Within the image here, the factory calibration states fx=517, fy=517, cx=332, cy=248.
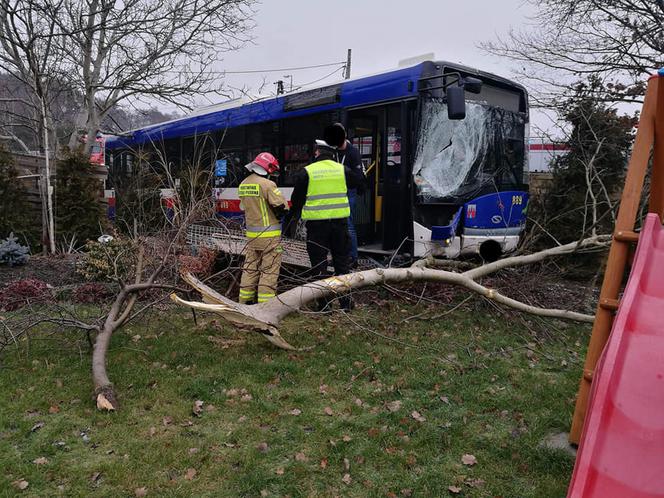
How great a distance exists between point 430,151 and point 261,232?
94.7 inches

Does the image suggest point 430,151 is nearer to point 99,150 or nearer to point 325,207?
point 325,207

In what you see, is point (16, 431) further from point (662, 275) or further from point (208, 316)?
point (662, 275)

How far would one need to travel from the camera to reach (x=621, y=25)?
40.9 ft

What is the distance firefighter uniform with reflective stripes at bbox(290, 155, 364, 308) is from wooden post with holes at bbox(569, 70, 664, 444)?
10.2 feet

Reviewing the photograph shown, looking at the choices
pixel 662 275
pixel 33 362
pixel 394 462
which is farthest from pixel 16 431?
pixel 662 275

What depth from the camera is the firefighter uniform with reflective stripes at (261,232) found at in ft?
19.6

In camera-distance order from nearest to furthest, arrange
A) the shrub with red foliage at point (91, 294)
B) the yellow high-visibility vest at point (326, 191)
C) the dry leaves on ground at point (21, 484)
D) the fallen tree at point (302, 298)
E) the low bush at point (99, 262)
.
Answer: the dry leaves on ground at point (21, 484)
the fallen tree at point (302, 298)
the yellow high-visibility vest at point (326, 191)
the shrub with red foliage at point (91, 294)
the low bush at point (99, 262)

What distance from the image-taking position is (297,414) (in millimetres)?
3656

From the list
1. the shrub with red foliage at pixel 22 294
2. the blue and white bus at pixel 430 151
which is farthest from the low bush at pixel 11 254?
the blue and white bus at pixel 430 151

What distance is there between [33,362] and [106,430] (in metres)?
1.63

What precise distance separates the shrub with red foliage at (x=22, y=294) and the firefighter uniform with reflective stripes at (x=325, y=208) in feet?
10.2

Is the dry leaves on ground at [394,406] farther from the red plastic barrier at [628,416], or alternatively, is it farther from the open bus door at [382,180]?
the open bus door at [382,180]

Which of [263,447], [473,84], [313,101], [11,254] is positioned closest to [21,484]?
[263,447]

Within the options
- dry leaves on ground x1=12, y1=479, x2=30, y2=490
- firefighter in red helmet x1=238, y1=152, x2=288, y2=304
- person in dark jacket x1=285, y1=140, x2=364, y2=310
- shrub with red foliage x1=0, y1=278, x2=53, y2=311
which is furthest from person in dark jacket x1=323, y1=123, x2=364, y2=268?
dry leaves on ground x1=12, y1=479, x2=30, y2=490
